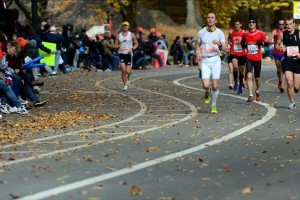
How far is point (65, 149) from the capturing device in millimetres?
15477

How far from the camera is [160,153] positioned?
14688mm

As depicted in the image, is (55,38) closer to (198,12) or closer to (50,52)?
(50,52)

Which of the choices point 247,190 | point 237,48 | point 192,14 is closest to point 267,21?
point 192,14

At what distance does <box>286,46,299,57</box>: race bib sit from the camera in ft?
77.7

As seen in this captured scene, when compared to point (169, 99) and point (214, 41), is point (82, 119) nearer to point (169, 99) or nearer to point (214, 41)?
point (214, 41)

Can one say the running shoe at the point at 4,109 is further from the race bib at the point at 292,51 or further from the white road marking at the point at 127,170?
the race bib at the point at 292,51

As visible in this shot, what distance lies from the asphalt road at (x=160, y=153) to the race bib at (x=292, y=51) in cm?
112

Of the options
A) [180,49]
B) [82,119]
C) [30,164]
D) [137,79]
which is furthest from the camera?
[180,49]

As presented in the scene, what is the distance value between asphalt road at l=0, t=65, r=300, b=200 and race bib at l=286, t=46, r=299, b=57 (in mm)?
1119

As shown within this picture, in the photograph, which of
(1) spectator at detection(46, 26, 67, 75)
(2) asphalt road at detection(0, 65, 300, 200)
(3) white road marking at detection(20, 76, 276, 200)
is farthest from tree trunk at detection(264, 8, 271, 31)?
(3) white road marking at detection(20, 76, 276, 200)

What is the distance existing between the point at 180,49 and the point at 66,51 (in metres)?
11.0

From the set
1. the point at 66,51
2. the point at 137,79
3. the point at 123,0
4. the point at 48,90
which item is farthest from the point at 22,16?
the point at 48,90

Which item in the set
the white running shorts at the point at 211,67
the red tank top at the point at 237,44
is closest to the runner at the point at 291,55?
the white running shorts at the point at 211,67

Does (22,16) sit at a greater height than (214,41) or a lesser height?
lesser
